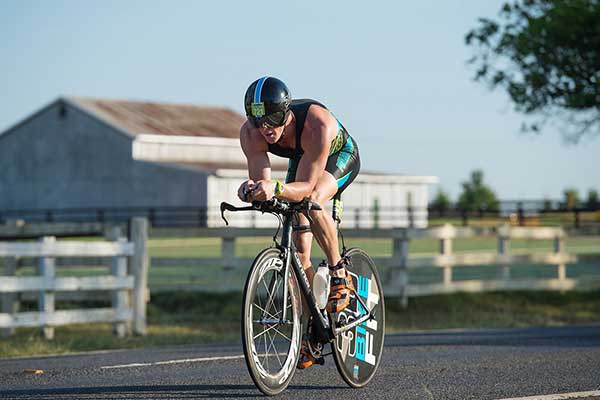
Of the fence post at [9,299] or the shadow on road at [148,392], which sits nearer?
the shadow on road at [148,392]

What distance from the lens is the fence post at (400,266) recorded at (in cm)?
1625

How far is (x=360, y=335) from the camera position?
7047 mm

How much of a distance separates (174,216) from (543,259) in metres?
31.3

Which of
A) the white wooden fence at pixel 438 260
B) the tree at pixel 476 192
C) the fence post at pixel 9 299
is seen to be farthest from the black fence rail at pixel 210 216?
A: the tree at pixel 476 192

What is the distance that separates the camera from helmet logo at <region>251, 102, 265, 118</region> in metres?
6.07

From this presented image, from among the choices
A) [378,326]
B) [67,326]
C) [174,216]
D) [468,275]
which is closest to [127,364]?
[378,326]

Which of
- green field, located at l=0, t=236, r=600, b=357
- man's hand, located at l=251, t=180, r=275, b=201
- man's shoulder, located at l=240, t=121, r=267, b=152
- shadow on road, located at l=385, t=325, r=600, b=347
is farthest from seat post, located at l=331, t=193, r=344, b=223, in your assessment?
green field, located at l=0, t=236, r=600, b=357

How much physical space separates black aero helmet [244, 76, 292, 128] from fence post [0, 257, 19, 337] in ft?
25.8

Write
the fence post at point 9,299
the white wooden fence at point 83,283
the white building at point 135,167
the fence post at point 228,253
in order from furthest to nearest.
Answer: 1. the white building at point 135,167
2. the fence post at point 228,253
3. the fence post at point 9,299
4. the white wooden fence at point 83,283

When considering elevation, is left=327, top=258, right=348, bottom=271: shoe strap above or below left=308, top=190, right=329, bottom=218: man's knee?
below

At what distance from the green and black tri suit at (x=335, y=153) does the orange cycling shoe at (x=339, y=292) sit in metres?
0.46

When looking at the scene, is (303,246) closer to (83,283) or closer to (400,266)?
(83,283)

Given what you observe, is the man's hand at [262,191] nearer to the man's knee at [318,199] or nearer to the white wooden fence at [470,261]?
the man's knee at [318,199]

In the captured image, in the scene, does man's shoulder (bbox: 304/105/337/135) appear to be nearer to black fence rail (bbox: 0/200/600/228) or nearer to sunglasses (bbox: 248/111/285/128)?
sunglasses (bbox: 248/111/285/128)
